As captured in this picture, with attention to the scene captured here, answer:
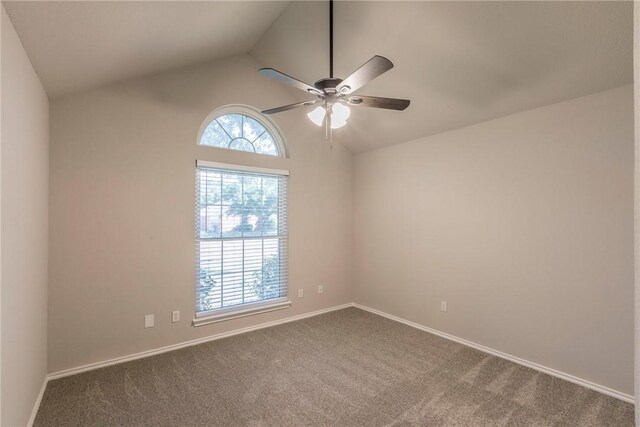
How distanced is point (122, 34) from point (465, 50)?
2.62 m

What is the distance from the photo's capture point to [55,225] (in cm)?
261

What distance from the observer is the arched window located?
3.54m

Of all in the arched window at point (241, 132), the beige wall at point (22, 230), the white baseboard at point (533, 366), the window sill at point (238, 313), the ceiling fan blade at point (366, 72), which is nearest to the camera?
the beige wall at point (22, 230)

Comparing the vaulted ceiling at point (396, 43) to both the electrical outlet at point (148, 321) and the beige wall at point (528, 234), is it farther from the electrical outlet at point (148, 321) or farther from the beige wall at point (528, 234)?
the electrical outlet at point (148, 321)

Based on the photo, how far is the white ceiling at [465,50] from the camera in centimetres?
211

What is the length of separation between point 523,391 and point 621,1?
2.85 m

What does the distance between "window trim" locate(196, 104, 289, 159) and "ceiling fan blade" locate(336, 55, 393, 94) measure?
76.1 inches

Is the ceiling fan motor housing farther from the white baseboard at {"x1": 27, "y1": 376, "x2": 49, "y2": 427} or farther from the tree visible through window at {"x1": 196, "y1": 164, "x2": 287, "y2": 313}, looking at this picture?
the white baseboard at {"x1": 27, "y1": 376, "x2": 49, "y2": 427}

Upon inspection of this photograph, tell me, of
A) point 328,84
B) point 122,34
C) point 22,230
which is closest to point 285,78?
point 328,84

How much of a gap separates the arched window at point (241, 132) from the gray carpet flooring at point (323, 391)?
7.69ft

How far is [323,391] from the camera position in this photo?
8.03 ft

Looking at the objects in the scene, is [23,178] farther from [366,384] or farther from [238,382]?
[366,384]

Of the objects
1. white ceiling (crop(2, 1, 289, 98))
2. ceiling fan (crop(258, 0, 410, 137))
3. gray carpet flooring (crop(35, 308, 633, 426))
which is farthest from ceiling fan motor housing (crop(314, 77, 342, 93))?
gray carpet flooring (crop(35, 308, 633, 426))

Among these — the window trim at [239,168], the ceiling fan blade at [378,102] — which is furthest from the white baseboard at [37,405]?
the ceiling fan blade at [378,102]
